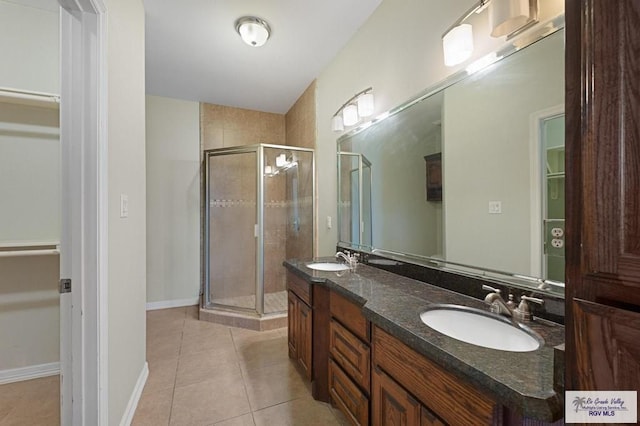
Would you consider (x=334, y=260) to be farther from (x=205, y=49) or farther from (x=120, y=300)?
(x=205, y=49)

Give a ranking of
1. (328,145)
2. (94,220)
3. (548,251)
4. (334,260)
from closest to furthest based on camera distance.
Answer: (548,251) < (94,220) < (334,260) < (328,145)

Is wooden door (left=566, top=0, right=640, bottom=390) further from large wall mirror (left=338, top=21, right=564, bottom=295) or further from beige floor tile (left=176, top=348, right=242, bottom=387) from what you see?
beige floor tile (left=176, top=348, right=242, bottom=387)

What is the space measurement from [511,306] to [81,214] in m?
1.80

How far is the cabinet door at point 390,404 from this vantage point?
0.94m

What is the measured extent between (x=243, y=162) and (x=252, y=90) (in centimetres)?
87

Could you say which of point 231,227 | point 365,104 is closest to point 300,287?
point 365,104

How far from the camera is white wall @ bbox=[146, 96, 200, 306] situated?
3.45 m

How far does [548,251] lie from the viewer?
1.03 meters

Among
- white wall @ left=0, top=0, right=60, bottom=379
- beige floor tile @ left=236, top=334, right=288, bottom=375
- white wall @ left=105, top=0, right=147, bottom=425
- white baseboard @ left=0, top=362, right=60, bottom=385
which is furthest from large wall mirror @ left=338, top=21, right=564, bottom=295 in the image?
white baseboard @ left=0, top=362, right=60, bottom=385

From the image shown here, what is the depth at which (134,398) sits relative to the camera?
168 centimetres

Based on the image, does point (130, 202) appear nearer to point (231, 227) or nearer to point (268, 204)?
point (268, 204)

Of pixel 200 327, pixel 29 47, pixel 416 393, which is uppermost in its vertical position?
pixel 29 47

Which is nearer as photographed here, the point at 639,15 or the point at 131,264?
the point at 639,15

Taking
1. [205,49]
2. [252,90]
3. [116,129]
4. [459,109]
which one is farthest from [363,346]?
[252,90]
